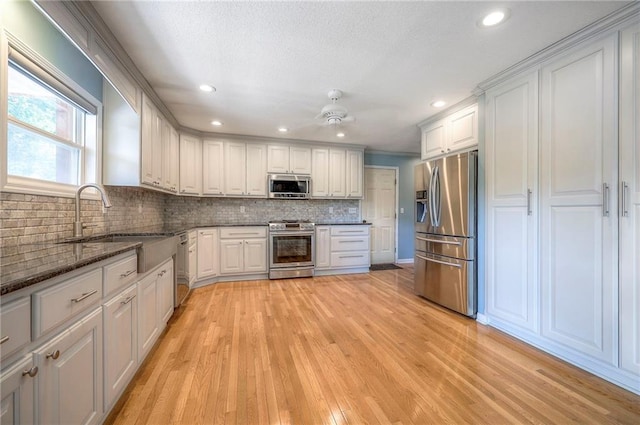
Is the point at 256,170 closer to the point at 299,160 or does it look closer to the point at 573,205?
the point at 299,160

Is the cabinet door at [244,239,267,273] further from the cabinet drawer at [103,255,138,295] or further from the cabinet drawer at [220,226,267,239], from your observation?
the cabinet drawer at [103,255,138,295]

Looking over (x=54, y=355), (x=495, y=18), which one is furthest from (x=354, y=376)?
(x=495, y=18)

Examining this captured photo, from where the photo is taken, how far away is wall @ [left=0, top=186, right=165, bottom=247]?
137 centimetres

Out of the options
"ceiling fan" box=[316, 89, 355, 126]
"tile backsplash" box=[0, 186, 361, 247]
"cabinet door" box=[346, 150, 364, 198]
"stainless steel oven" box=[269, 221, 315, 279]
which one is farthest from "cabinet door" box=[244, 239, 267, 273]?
"ceiling fan" box=[316, 89, 355, 126]

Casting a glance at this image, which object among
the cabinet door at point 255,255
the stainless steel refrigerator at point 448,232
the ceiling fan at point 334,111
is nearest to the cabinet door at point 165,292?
the cabinet door at point 255,255

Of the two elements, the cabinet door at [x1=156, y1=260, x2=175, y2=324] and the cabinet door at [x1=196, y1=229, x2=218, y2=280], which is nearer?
the cabinet door at [x1=156, y1=260, x2=175, y2=324]

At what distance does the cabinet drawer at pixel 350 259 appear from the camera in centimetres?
452

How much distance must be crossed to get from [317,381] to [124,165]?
250 centimetres

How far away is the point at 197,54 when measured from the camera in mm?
2047

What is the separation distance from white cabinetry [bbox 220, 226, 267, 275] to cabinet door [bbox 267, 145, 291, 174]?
3.57 feet

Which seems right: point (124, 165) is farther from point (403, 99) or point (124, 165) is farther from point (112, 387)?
point (403, 99)

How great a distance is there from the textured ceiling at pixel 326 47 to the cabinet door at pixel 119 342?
1809 millimetres

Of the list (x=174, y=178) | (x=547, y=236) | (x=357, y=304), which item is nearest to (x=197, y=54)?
(x=174, y=178)

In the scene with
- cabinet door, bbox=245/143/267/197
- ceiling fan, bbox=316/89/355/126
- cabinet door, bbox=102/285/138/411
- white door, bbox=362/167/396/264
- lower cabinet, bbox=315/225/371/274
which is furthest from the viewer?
white door, bbox=362/167/396/264
